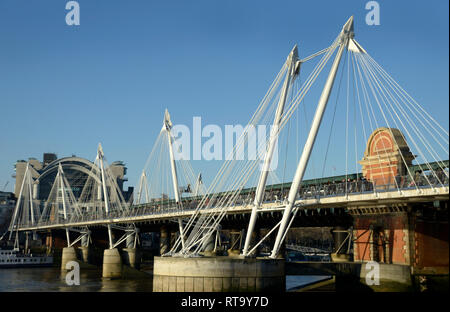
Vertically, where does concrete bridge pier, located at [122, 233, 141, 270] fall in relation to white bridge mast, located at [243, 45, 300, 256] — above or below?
below

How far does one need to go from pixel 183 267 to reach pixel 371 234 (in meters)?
19.0

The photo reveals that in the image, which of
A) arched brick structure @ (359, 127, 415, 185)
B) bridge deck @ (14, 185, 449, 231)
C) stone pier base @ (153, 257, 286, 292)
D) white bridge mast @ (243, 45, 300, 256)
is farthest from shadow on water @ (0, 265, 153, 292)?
arched brick structure @ (359, 127, 415, 185)

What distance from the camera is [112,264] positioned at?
94125mm

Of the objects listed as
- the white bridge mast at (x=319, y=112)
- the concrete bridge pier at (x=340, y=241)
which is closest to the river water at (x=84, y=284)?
the concrete bridge pier at (x=340, y=241)

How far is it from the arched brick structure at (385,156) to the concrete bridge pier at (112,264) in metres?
50.0

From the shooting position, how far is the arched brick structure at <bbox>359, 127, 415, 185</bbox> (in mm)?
56344

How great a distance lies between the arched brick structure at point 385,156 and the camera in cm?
5634

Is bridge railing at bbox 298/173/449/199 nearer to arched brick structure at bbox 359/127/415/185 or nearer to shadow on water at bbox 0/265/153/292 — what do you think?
arched brick structure at bbox 359/127/415/185

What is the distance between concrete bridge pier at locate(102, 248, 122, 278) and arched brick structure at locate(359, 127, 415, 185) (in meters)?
50.0

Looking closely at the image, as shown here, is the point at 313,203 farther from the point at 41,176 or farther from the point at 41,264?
the point at 41,176

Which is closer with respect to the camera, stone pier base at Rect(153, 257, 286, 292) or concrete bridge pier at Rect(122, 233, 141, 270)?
stone pier base at Rect(153, 257, 286, 292)

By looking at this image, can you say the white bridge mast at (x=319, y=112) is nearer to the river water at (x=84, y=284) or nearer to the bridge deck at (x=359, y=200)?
the bridge deck at (x=359, y=200)

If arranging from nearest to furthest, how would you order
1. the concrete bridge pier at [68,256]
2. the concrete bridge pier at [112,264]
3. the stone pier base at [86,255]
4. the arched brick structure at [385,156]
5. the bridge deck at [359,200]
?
the bridge deck at [359,200] → the arched brick structure at [385,156] → the concrete bridge pier at [112,264] → the stone pier base at [86,255] → the concrete bridge pier at [68,256]

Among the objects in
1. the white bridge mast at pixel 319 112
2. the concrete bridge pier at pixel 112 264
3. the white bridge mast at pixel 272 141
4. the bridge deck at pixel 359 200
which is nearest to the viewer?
the bridge deck at pixel 359 200
